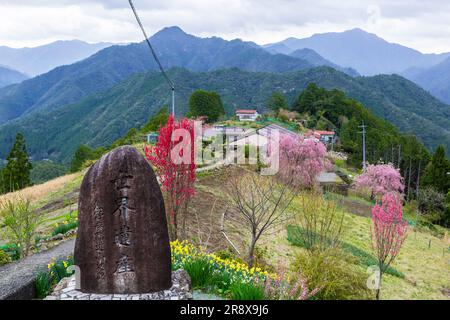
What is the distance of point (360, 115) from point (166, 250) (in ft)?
195

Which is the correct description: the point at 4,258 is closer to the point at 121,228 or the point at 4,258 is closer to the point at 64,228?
the point at 64,228

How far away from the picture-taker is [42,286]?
762 centimetres

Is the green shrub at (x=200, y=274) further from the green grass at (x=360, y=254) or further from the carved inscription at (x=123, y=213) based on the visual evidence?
the green grass at (x=360, y=254)

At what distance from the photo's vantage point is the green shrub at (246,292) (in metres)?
6.59

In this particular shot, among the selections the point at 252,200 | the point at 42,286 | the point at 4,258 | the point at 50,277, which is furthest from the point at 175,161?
the point at 4,258

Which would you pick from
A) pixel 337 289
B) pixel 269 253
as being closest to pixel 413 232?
pixel 269 253

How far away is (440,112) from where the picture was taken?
10881 centimetres

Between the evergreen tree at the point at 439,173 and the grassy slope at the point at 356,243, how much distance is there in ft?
63.0

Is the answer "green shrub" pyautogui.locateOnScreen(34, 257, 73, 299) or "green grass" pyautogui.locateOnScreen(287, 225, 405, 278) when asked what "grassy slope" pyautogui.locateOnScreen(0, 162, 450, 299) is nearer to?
"green grass" pyautogui.locateOnScreen(287, 225, 405, 278)

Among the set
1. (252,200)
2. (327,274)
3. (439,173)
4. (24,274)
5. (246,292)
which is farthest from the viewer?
(439,173)

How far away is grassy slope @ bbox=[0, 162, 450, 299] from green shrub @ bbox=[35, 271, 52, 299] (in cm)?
540

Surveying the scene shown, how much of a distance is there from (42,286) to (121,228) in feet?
7.26

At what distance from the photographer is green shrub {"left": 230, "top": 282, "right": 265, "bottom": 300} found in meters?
6.59

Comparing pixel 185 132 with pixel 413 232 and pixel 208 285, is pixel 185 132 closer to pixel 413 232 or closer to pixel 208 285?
pixel 208 285
